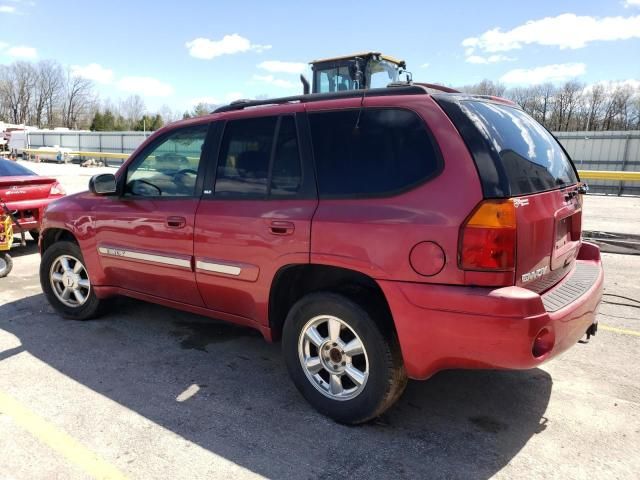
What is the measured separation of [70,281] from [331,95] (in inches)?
125

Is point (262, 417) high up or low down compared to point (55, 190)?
down

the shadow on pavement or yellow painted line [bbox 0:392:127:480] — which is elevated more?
the shadow on pavement

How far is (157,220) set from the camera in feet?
12.6

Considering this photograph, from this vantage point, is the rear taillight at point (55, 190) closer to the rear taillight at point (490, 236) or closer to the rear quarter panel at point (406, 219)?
the rear quarter panel at point (406, 219)

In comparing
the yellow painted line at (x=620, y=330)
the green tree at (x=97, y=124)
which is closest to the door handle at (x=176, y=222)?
the yellow painted line at (x=620, y=330)

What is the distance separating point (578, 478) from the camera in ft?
8.24

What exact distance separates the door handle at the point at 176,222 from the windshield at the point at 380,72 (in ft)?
33.4

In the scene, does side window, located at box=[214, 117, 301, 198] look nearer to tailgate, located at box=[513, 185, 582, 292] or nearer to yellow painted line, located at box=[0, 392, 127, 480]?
tailgate, located at box=[513, 185, 582, 292]

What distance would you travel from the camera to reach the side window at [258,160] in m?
3.21

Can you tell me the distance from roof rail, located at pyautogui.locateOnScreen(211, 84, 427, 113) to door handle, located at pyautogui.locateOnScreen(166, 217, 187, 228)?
880mm

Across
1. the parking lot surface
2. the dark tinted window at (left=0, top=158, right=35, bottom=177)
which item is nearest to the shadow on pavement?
the parking lot surface

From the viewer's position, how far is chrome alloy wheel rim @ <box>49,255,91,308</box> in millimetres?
A: 4738

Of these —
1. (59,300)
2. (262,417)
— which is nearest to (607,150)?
(59,300)

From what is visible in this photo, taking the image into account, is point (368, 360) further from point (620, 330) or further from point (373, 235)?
point (620, 330)
